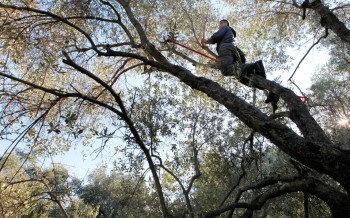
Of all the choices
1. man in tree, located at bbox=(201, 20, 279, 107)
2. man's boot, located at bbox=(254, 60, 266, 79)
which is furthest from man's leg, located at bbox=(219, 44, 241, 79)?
man's boot, located at bbox=(254, 60, 266, 79)

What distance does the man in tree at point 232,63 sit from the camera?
5.93m

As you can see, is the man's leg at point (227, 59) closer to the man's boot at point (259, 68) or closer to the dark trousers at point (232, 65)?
the dark trousers at point (232, 65)

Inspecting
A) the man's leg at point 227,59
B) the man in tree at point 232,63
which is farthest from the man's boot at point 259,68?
the man's leg at point 227,59

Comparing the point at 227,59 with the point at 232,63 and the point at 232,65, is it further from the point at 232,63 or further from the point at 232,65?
the point at 232,65

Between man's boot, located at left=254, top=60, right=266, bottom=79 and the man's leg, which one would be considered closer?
man's boot, located at left=254, top=60, right=266, bottom=79

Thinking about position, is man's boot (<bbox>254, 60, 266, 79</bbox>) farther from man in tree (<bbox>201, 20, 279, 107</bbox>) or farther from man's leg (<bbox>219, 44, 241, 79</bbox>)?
man's leg (<bbox>219, 44, 241, 79</bbox>)

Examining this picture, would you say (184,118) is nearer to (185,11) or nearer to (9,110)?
(185,11)

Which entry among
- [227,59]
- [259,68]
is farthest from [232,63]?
[259,68]

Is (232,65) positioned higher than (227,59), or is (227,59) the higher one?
(227,59)

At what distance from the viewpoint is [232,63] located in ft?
21.0

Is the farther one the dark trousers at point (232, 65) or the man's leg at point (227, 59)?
the man's leg at point (227, 59)

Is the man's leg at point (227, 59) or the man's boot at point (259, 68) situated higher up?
the man's leg at point (227, 59)

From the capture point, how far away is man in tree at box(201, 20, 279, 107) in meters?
5.93

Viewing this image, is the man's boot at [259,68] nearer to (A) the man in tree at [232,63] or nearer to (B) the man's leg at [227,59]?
(A) the man in tree at [232,63]
